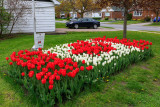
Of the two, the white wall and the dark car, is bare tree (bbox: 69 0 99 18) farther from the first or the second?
the white wall

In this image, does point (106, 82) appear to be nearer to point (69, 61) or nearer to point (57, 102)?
point (69, 61)

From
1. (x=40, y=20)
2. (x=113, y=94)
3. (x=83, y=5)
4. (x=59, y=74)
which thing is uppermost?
(x=83, y=5)

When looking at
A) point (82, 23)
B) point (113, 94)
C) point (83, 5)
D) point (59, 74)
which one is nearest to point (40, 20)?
point (82, 23)

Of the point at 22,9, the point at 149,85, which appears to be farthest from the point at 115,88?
the point at 22,9

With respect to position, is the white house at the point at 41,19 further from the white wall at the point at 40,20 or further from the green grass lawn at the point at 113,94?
the green grass lawn at the point at 113,94

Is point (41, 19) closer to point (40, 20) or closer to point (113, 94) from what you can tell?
point (40, 20)

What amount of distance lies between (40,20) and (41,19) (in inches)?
5.4

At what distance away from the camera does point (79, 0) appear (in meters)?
28.5

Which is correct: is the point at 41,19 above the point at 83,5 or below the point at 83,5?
below

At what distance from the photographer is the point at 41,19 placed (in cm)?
1541

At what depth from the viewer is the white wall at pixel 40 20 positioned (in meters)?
14.9

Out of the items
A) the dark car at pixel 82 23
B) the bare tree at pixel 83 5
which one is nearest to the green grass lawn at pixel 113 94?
the dark car at pixel 82 23

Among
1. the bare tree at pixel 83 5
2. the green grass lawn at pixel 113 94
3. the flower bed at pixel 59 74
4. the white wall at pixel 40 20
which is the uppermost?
the bare tree at pixel 83 5

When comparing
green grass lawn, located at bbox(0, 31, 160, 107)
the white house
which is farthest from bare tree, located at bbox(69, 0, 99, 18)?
green grass lawn, located at bbox(0, 31, 160, 107)
